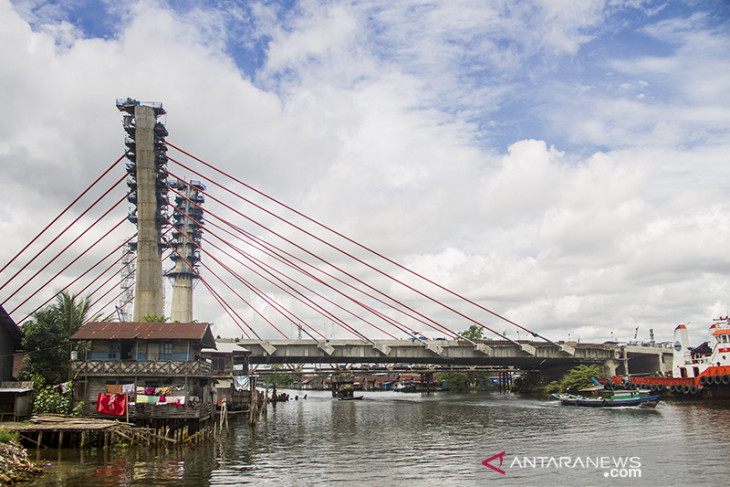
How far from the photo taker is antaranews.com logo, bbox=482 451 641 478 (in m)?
27.8

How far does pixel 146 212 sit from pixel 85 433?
28.7m

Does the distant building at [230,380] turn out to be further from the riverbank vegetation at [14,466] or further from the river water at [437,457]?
the riverbank vegetation at [14,466]

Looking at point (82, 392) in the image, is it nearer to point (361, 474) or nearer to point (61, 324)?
point (61, 324)

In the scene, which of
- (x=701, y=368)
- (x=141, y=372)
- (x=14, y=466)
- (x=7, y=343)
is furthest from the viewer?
(x=701, y=368)

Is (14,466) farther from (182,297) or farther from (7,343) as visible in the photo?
(182,297)

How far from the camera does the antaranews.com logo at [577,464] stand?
2778 cm

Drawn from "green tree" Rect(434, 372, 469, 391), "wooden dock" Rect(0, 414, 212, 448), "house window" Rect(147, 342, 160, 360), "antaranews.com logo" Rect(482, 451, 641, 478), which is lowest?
"green tree" Rect(434, 372, 469, 391)

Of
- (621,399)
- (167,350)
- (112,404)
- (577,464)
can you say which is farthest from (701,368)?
(112,404)

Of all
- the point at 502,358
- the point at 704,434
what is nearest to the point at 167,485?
the point at 704,434

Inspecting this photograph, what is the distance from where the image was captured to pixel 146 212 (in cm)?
5819

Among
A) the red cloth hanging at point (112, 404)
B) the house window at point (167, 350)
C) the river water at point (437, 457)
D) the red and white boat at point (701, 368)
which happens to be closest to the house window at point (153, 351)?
the house window at point (167, 350)

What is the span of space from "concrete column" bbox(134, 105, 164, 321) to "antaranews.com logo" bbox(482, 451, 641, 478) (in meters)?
41.4

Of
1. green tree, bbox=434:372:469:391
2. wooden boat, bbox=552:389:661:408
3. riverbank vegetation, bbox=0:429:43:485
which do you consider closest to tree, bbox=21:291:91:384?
riverbank vegetation, bbox=0:429:43:485

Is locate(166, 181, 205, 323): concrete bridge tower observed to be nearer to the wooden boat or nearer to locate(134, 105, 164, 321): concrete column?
locate(134, 105, 164, 321): concrete column
